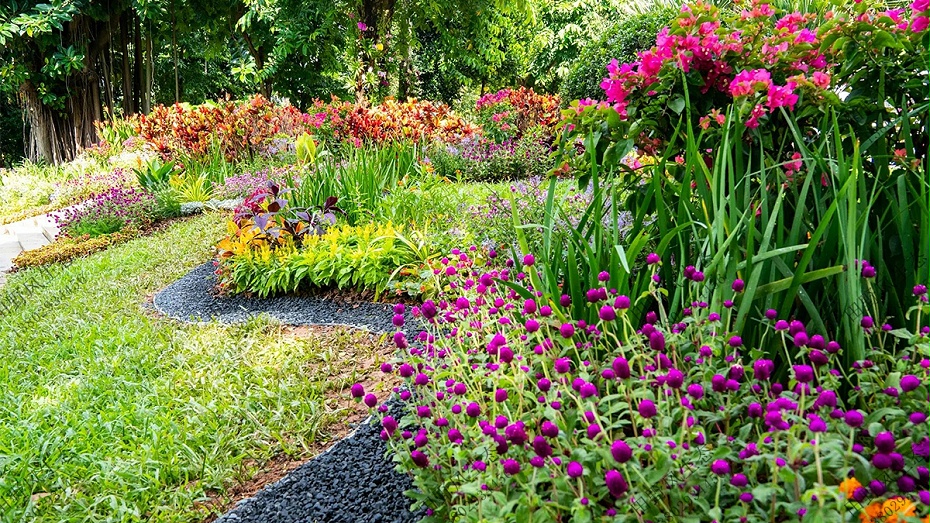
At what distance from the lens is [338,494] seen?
5.90 feet

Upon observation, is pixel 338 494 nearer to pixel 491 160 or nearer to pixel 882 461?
pixel 882 461

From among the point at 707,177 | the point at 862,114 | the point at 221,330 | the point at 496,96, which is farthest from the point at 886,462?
the point at 496,96

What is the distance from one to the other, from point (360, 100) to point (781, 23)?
7621 mm

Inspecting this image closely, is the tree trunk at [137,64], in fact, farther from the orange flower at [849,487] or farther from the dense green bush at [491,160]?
the orange flower at [849,487]

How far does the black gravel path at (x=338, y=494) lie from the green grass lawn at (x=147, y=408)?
15cm

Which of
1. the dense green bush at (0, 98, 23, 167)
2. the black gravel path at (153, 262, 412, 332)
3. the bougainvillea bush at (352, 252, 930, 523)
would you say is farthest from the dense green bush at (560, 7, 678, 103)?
the dense green bush at (0, 98, 23, 167)

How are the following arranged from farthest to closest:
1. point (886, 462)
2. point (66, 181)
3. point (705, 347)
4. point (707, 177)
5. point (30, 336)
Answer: point (66, 181), point (30, 336), point (707, 177), point (705, 347), point (886, 462)

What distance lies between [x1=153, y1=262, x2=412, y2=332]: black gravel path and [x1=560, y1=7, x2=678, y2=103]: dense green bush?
19.2 ft

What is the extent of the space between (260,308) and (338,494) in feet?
6.96

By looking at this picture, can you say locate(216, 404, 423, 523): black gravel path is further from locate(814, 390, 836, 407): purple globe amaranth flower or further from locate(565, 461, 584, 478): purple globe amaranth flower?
locate(814, 390, 836, 407): purple globe amaranth flower

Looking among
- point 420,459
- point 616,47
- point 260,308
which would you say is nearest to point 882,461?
point 420,459

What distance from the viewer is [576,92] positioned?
10.7 m

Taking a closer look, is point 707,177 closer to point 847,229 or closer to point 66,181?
point 847,229

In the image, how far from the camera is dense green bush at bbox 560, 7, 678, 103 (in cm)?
899
